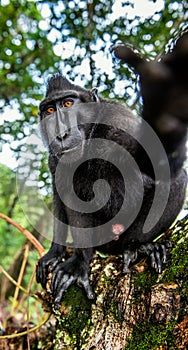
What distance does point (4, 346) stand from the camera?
322 centimetres

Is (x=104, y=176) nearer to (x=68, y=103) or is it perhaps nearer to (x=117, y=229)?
(x=117, y=229)

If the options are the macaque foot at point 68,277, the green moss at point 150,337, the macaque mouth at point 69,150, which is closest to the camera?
the green moss at point 150,337

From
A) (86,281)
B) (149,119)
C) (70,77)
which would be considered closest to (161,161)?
(149,119)

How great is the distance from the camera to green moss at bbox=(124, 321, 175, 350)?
1.88 m

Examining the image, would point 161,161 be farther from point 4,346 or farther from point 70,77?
point 4,346

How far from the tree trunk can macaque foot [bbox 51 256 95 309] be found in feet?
0.19

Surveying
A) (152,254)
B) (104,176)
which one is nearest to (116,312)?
(152,254)

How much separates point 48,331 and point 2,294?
4.80 meters

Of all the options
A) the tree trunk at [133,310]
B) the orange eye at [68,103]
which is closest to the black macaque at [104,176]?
the orange eye at [68,103]

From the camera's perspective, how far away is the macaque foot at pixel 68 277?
8.62ft

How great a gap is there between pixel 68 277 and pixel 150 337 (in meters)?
0.98

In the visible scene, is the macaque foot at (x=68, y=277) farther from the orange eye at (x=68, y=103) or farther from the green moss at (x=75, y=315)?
the orange eye at (x=68, y=103)

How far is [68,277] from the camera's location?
9.16 ft

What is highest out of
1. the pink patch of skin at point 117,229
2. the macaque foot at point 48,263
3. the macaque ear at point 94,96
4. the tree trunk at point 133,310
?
the macaque ear at point 94,96
